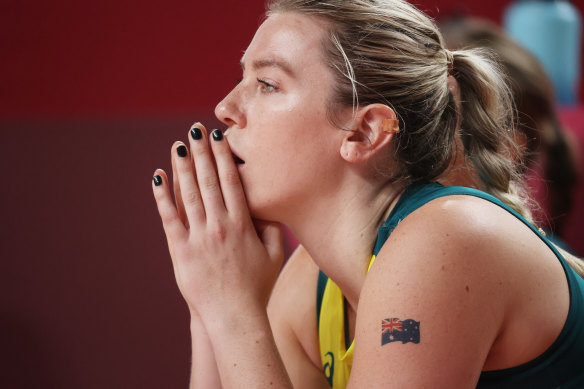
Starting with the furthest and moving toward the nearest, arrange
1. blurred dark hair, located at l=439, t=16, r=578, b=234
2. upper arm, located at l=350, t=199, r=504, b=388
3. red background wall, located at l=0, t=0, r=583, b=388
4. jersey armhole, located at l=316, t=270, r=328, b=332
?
1. blurred dark hair, located at l=439, t=16, r=578, b=234
2. red background wall, located at l=0, t=0, r=583, b=388
3. jersey armhole, located at l=316, t=270, r=328, b=332
4. upper arm, located at l=350, t=199, r=504, b=388

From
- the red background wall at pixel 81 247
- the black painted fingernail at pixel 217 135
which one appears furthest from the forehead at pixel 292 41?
the red background wall at pixel 81 247

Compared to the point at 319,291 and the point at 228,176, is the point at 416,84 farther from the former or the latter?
the point at 319,291

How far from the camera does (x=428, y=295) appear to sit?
2.44ft

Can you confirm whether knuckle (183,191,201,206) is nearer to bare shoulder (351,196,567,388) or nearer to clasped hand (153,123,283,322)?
clasped hand (153,123,283,322)

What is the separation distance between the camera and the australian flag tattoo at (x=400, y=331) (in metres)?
0.74

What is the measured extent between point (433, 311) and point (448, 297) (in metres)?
0.02

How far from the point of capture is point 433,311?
0.74 metres


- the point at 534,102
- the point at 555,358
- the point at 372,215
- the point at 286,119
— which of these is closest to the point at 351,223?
the point at 372,215

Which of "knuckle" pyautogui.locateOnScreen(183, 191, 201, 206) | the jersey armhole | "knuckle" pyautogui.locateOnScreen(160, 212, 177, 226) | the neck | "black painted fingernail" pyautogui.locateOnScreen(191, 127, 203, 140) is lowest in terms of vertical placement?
the jersey armhole

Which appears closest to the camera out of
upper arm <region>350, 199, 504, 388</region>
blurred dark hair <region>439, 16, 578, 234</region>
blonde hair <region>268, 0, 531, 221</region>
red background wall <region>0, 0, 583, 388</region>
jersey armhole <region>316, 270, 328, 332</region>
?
upper arm <region>350, 199, 504, 388</region>

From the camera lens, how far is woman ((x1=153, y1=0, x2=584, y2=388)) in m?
0.76

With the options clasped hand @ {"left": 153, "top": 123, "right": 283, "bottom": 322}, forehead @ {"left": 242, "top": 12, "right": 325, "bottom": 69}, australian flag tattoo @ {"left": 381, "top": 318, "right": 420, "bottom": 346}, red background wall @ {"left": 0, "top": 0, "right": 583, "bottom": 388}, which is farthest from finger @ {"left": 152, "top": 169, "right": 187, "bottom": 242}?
red background wall @ {"left": 0, "top": 0, "right": 583, "bottom": 388}

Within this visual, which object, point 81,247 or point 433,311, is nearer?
point 433,311

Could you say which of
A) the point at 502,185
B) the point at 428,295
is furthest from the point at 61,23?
the point at 428,295
